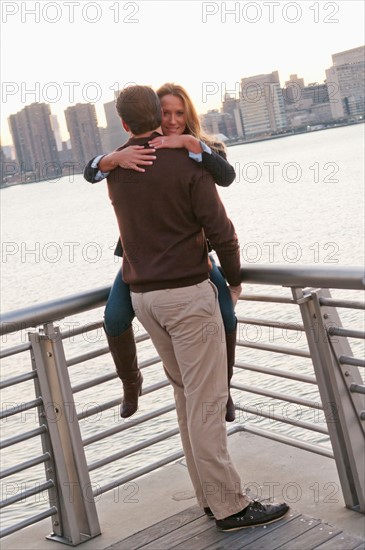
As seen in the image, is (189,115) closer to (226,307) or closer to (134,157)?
(134,157)

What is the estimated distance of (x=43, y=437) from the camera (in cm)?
362

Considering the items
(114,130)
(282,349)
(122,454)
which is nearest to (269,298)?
(282,349)

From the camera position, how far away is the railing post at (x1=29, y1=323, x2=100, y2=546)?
11.6ft

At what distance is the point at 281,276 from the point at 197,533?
1058 millimetres

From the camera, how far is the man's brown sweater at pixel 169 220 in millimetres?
3137

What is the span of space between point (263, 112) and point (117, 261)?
11.5m

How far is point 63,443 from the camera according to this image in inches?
141

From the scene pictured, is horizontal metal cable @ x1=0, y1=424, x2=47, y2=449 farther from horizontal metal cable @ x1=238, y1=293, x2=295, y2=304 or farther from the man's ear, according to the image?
the man's ear

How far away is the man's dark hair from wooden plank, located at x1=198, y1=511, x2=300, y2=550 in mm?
1566

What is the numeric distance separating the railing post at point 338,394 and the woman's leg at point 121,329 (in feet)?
2.17

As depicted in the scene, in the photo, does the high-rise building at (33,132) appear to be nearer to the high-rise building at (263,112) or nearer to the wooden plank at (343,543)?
the high-rise building at (263,112)

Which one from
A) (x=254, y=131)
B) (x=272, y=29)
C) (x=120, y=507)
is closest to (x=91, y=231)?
(x=272, y=29)

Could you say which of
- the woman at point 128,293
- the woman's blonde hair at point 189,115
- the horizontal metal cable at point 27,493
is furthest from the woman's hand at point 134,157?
the horizontal metal cable at point 27,493

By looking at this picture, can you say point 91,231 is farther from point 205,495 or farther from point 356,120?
point 205,495
